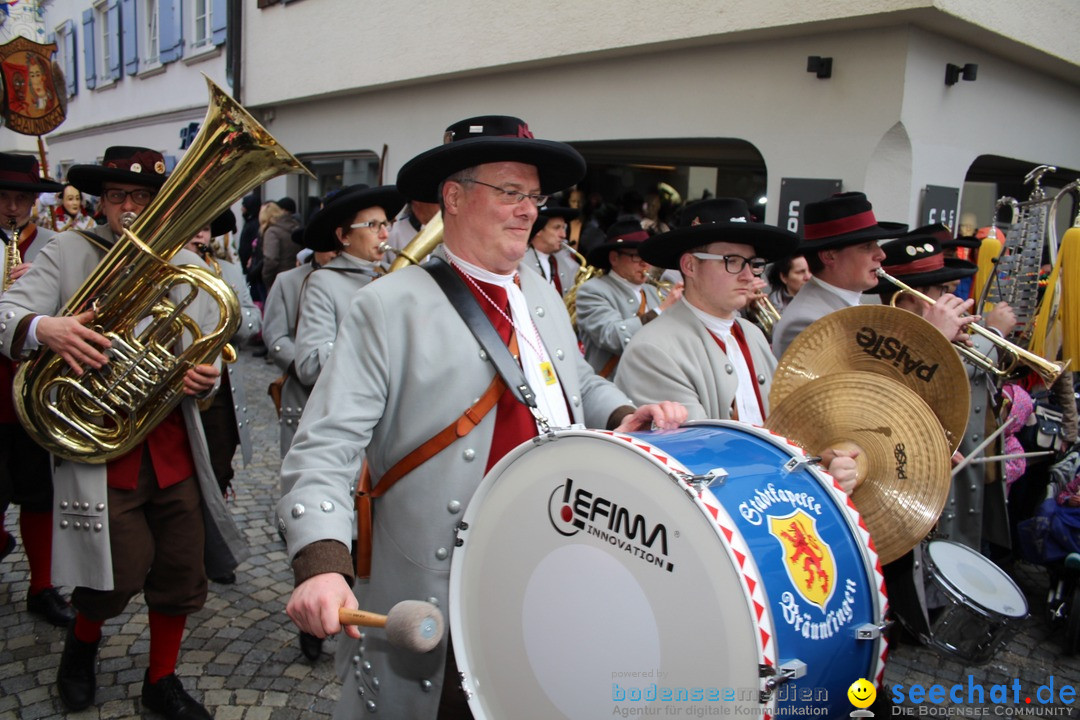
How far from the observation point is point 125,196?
10.5 feet

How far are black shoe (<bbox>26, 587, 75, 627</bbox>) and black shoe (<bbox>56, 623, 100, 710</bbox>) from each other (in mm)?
671

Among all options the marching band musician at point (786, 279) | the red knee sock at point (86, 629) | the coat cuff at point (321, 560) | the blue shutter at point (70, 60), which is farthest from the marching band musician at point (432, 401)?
the blue shutter at point (70, 60)

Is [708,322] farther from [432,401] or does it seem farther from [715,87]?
[715,87]

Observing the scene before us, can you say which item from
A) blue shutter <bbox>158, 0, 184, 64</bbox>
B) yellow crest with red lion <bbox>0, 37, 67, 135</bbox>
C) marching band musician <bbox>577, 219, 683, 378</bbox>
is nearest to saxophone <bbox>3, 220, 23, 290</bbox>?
yellow crest with red lion <bbox>0, 37, 67, 135</bbox>

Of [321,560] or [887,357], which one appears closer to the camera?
[321,560]

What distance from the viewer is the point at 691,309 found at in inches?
118

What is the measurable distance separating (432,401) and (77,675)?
225cm

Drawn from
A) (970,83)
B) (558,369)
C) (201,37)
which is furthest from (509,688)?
(201,37)

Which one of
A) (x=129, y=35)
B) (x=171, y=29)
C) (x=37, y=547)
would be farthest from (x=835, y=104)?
(x=129, y=35)

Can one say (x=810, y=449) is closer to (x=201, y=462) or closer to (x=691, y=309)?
(x=691, y=309)

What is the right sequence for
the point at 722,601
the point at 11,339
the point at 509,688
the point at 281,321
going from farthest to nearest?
1. the point at 281,321
2. the point at 11,339
3. the point at 509,688
4. the point at 722,601

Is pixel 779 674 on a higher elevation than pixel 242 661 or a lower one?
higher

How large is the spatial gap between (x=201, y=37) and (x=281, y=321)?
1326cm

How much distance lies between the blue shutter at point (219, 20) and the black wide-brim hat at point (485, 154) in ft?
43.8
